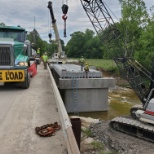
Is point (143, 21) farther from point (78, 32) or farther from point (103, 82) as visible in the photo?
point (78, 32)

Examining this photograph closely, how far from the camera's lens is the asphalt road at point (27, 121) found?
15.0ft

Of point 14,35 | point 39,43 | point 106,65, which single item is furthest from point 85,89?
point 39,43

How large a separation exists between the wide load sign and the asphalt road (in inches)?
22.1

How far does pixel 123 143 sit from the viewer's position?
9.39 m

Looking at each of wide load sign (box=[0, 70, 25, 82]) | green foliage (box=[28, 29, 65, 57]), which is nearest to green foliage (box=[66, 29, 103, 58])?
green foliage (box=[28, 29, 65, 57])

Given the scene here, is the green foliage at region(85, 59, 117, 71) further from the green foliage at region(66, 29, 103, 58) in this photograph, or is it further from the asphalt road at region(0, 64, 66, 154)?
the green foliage at region(66, 29, 103, 58)

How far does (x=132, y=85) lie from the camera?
45.2 ft

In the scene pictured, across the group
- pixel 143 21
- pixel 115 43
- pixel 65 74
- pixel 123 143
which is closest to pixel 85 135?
pixel 123 143

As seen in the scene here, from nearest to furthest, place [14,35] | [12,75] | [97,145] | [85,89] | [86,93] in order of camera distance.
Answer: [97,145]
[12,75]
[14,35]
[85,89]
[86,93]

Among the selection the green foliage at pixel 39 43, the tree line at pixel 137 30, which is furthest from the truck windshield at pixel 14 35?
the tree line at pixel 137 30

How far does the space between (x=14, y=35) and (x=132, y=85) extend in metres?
6.77

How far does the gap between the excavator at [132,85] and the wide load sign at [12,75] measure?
4.31m

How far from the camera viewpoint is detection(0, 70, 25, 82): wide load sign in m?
9.77

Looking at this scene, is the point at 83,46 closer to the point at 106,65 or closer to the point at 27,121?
the point at 106,65
